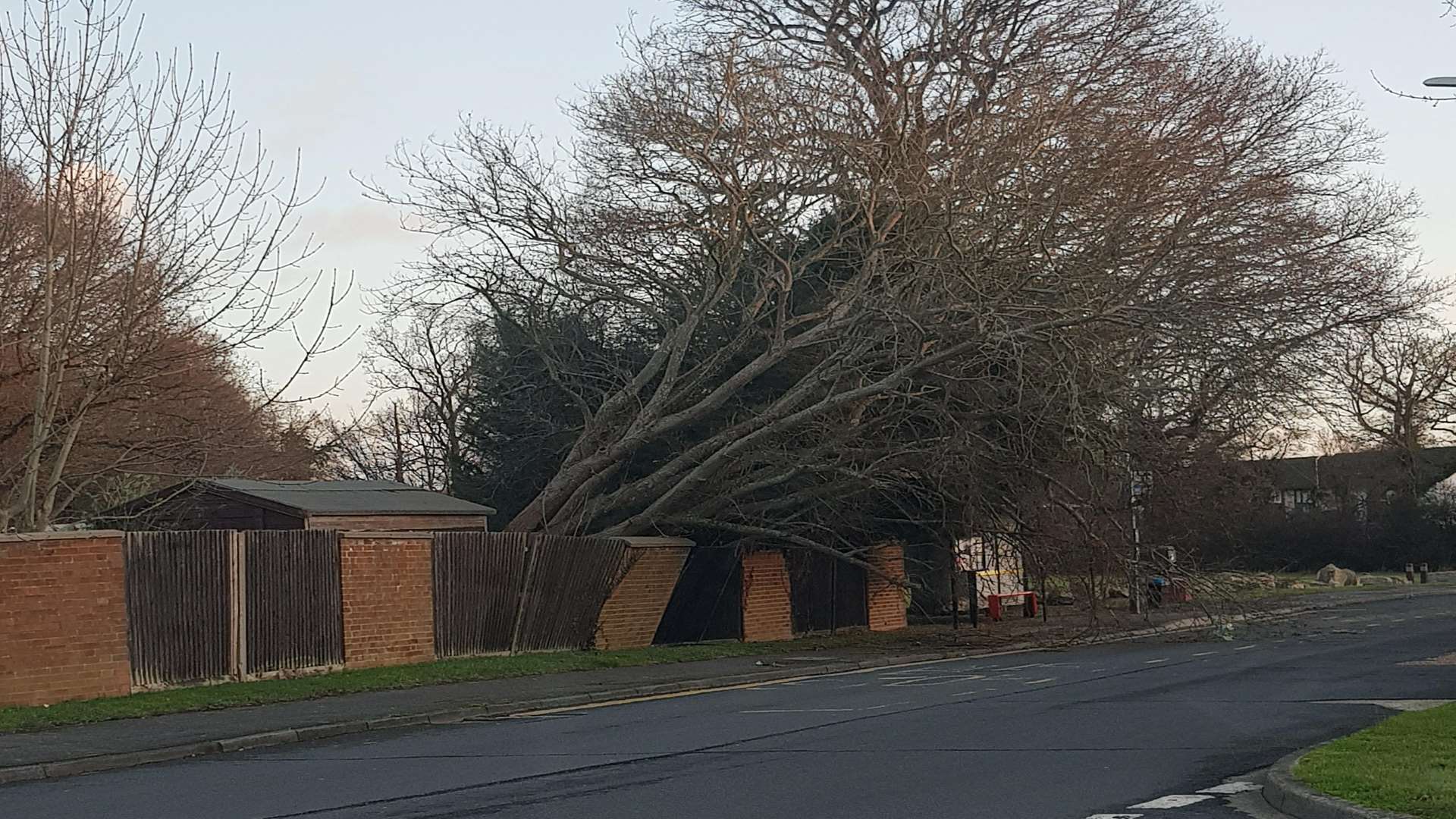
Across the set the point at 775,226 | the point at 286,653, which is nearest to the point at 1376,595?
the point at 775,226

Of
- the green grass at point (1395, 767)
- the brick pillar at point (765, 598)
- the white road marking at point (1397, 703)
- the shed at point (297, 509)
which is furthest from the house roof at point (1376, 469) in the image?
the green grass at point (1395, 767)

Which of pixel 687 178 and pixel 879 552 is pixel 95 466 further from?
pixel 879 552

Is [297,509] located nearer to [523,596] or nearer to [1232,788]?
[523,596]

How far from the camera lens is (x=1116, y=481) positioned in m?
27.9

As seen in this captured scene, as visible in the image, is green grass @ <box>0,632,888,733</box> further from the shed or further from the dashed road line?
the dashed road line

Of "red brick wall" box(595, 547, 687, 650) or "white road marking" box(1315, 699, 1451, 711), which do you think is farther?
"red brick wall" box(595, 547, 687, 650)

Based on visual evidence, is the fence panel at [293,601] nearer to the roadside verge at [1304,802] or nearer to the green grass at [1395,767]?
the green grass at [1395,767]

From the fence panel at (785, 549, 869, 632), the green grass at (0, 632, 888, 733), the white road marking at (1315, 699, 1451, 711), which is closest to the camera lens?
the white road marking at (1315, 699, 1451, 711)

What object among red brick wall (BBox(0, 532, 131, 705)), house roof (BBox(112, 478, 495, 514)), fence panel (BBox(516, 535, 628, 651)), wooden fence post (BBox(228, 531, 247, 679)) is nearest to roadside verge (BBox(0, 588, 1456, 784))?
red brick wall (BBox(0, 532, 131, 705))

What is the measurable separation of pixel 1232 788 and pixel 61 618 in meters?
12.6

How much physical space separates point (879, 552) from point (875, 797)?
21.8 metres

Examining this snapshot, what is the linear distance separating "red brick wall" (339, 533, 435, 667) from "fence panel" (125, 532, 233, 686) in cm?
206

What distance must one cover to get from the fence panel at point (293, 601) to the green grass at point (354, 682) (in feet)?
1.24

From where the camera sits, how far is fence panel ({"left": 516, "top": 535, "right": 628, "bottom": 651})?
24.8 metres
